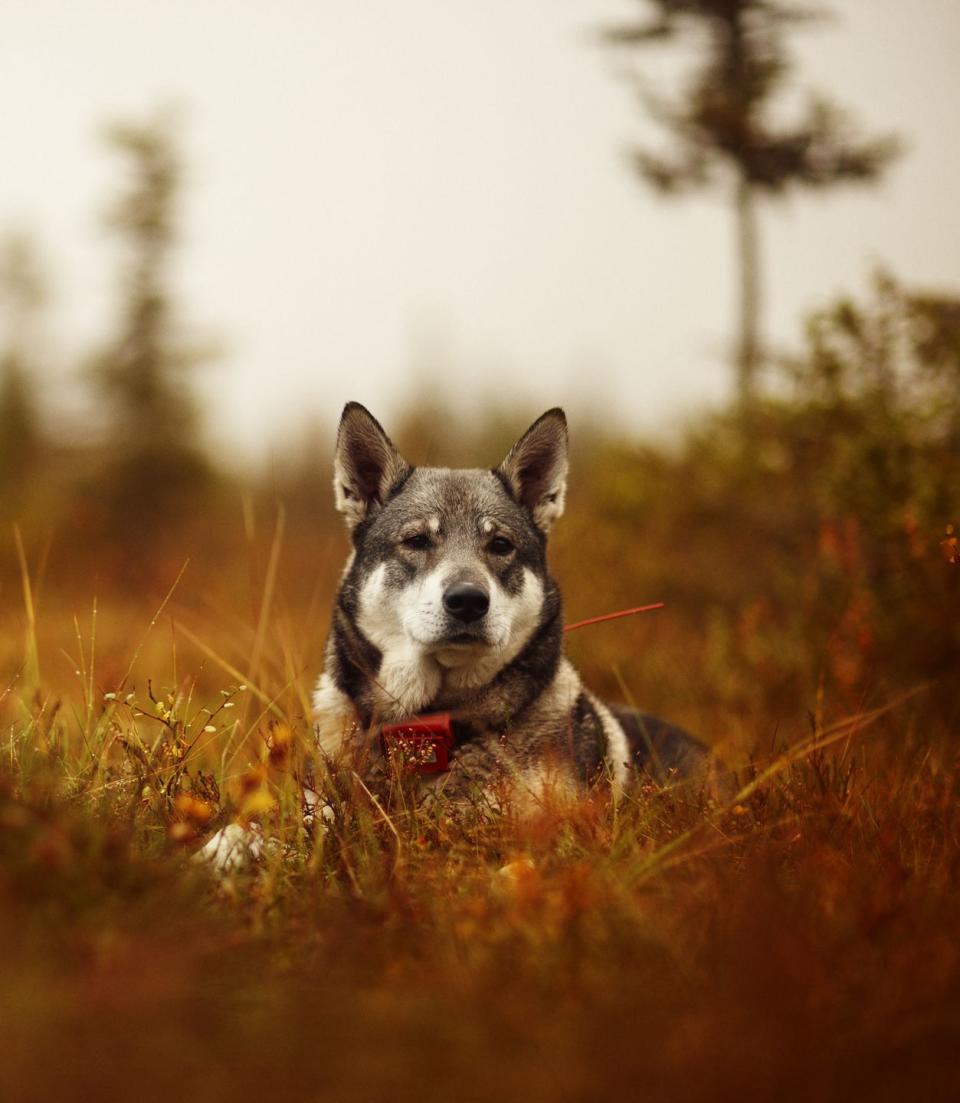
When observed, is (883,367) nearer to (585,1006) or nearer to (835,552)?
(835,552)

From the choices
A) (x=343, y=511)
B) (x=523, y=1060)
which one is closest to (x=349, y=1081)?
(x=523, y=1060)

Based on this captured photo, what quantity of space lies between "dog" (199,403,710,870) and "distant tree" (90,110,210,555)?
12.8 metres

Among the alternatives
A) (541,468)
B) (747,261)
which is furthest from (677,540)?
(747,261)

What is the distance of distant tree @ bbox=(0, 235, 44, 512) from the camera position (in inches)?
719

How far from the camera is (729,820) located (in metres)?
3.17

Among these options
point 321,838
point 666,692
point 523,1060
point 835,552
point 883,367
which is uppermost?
point 883,367

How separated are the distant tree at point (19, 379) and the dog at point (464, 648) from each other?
526 inches

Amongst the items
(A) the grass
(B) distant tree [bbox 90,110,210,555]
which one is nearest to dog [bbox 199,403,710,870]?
(A) the grass

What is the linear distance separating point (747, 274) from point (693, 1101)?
1424 cm

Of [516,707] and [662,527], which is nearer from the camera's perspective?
[516,707]

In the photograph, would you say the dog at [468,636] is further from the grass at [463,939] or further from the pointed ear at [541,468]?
the grass at [463,939]

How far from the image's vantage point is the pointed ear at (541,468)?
14.7ft

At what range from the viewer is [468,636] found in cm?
385

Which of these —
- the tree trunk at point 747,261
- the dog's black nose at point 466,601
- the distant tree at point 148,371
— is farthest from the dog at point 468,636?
the distant tree at point 148,371
